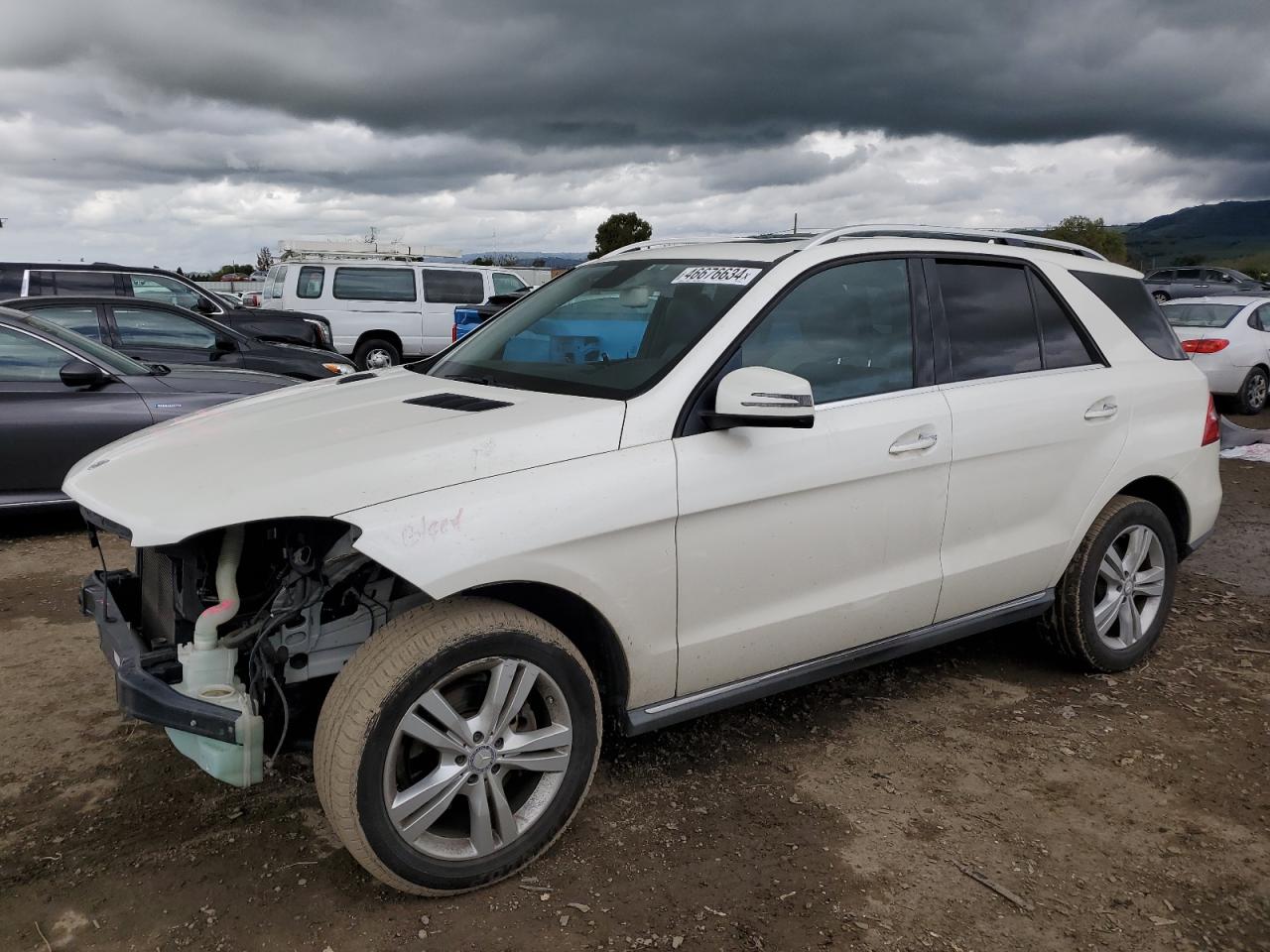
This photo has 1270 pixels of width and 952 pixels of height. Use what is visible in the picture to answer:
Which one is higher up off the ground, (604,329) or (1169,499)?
(604,329)

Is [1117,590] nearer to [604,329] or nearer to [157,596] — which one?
[604,329]

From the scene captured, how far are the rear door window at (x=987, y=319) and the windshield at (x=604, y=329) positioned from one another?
851mm

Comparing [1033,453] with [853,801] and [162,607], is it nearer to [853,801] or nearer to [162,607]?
[853,801]

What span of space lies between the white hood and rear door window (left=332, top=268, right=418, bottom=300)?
12960 millimetres

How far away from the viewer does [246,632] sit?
104 inches

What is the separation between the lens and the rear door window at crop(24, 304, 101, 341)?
8453 millimetres

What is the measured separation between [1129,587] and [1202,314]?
1035 centimetres

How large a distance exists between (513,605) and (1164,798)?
2.28m

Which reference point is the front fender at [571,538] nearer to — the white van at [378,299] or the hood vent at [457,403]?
the hood vent at [457,403]

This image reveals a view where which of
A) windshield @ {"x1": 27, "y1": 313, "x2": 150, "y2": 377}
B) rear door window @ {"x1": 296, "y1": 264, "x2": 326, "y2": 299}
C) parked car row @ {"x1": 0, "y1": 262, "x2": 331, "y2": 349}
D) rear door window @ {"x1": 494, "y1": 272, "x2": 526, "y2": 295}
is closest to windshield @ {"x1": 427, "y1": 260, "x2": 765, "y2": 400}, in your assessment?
windshield @ {"x1": 27, "y1": 313, "x2": 150, "y2": 377}

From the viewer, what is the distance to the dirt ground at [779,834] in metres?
2.60

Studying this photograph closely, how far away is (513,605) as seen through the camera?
2668 millimetres

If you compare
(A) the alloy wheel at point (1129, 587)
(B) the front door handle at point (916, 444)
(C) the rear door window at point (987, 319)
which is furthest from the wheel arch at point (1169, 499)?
(B) the front door handle at point (916, 444)

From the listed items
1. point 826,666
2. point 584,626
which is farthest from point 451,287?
point 584,626
